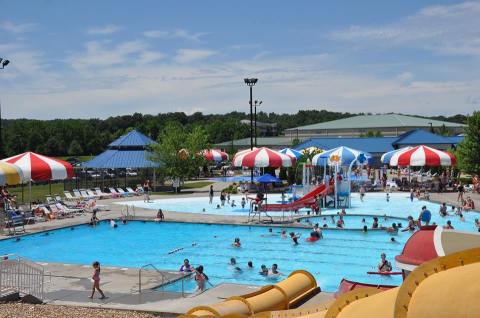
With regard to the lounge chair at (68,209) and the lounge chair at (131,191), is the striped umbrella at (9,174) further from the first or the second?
the lounge chair at (131,191)

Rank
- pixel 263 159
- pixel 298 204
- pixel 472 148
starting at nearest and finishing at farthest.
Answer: pixel 298 204 → pixel 263 159 → pixel 472 148

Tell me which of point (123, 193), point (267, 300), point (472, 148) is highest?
point (472, 148)

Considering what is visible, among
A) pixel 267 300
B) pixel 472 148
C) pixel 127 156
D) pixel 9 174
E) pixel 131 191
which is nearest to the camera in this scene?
pixel 267 300

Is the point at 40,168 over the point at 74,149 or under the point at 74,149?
under

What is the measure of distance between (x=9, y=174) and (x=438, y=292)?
76.4 ft

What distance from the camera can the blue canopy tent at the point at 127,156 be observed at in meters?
40.6

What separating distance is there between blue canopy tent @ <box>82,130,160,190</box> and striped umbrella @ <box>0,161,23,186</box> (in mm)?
16505

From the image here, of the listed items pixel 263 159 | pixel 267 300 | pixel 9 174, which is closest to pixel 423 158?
pixel 263 159

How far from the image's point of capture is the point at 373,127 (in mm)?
96375

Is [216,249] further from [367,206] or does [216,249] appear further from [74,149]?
[74,149]

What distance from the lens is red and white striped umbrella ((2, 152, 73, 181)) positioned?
2619 centimetres

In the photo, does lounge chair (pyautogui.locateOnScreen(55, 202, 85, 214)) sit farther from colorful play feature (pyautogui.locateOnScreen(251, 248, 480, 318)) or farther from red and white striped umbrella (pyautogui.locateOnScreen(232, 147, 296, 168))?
colorful play feature (pyautogui.locateOnScreen(251, 248, 480, 318))

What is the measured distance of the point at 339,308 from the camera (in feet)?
11.0

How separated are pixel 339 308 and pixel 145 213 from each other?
25.7 meters
